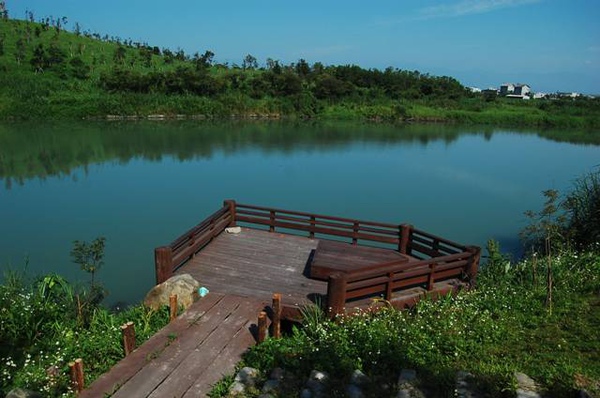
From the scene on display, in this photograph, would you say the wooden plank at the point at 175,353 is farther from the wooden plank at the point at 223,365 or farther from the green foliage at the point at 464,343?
the green foliage at the point at 464,343

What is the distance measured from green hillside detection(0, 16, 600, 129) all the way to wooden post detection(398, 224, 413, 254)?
141 feet

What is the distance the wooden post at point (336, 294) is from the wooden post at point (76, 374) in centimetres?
365

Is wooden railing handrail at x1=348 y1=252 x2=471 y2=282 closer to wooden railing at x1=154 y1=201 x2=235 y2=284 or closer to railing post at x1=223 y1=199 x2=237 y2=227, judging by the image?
wooden railing at x1=154 y1=201 x2=235 y2=284

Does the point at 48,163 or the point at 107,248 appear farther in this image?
the point at 48,163

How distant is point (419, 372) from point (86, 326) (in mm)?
5419

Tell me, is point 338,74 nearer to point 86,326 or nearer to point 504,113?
point 504,113

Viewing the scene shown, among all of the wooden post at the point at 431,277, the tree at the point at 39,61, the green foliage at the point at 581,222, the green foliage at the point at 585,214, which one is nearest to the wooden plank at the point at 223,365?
the wooden post at the point at 431,277

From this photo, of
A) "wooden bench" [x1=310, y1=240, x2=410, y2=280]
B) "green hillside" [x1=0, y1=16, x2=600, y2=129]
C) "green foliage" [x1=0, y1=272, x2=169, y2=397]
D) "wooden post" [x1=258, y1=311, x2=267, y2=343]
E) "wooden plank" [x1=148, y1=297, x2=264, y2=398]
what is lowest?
"green foliage" [x1=0, y1=272, x2=169, y2=397]

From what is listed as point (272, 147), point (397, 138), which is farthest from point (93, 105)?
point (397, 138)

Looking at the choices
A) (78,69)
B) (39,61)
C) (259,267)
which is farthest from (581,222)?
(39,61)

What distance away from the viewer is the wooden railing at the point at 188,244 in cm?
802

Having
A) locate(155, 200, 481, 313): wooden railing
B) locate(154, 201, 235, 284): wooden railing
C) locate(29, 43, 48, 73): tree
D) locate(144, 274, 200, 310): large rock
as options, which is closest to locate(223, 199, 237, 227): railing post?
locate(154, 201, 235, 284): wooden railing

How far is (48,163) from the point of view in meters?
23.7

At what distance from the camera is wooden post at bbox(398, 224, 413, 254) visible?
10.2 metres
